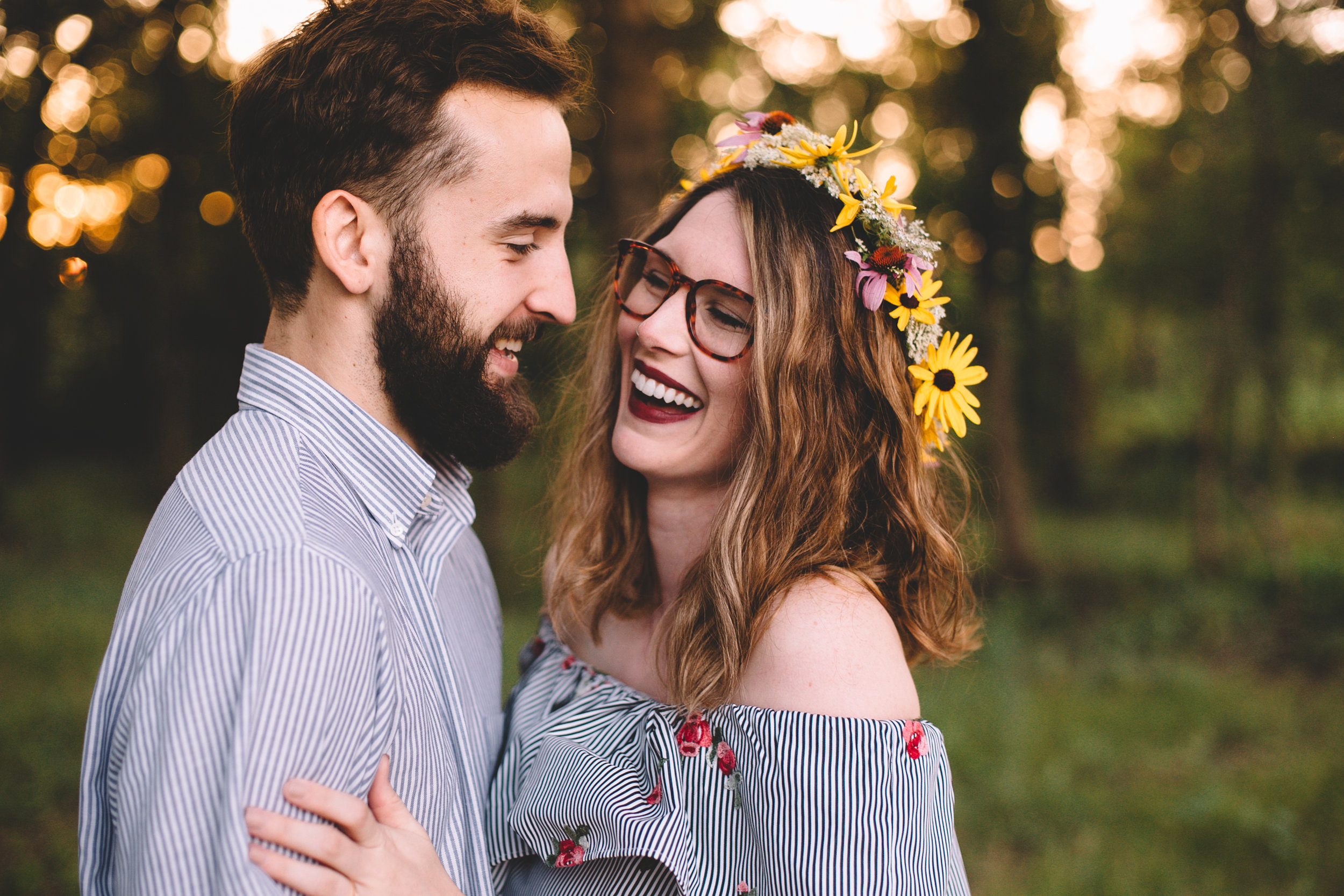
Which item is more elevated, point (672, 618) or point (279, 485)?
point (279, 485)

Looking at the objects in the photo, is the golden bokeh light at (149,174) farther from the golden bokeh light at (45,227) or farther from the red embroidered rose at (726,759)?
the red embroidered rose at (726,759)

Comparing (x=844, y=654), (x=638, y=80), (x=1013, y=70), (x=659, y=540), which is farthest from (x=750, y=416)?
(x=1013, y=70)

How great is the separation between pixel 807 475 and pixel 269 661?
48.4 inches

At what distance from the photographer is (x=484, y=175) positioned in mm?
1914

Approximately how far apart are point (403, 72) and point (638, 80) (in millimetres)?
4508

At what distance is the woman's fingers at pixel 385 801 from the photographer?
141 centimetres

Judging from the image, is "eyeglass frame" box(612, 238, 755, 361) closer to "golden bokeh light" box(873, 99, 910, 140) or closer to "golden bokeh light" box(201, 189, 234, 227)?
"golden bokeh light" box(201, 189, 234, 227)

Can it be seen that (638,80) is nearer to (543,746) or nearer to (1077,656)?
(543,746)

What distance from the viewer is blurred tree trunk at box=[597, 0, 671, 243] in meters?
6.00

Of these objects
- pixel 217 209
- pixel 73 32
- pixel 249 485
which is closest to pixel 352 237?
pixel 249 485

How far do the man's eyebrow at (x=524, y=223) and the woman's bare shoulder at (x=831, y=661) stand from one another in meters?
1.00

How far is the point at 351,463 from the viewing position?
5.66 feet

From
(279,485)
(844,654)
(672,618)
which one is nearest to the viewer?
(279,485)

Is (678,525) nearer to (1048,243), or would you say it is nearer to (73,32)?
(73,32)
